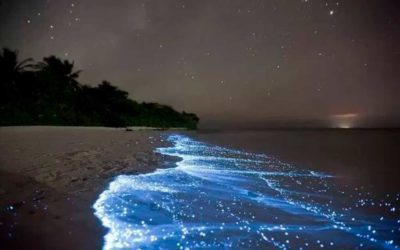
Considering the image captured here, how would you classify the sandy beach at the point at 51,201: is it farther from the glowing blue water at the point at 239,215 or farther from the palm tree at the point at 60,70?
the palm tree at the point at 60,70

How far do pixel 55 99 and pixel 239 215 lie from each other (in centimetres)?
2636

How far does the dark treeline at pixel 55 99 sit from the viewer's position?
22.0 metres

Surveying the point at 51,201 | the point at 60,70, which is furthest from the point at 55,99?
the point at 51,201

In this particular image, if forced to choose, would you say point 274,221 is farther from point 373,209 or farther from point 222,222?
point 373,209

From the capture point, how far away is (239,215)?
12.0 ft

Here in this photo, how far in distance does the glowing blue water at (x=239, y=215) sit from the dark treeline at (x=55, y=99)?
19584 millimetres

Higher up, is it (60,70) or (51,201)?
(60,70)

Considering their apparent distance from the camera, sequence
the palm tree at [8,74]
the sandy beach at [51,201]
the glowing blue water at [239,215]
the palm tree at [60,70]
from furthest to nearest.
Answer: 1. the palm tree at [60,70]
2. the palm tree at [8,74]
3. the glowing blue water at [239,215]
4. the sandy beach at [51,201]

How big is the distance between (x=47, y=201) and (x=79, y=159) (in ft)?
12.7

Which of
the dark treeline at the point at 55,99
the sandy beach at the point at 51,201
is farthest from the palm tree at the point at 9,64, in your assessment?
Result: the sandy beach at the point at 51,201

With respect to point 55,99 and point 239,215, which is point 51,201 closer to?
point 239,215

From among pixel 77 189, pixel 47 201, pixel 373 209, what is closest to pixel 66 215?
pixel 47 201

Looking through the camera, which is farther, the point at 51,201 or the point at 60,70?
the point at 60,70

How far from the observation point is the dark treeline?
72.3 feet
